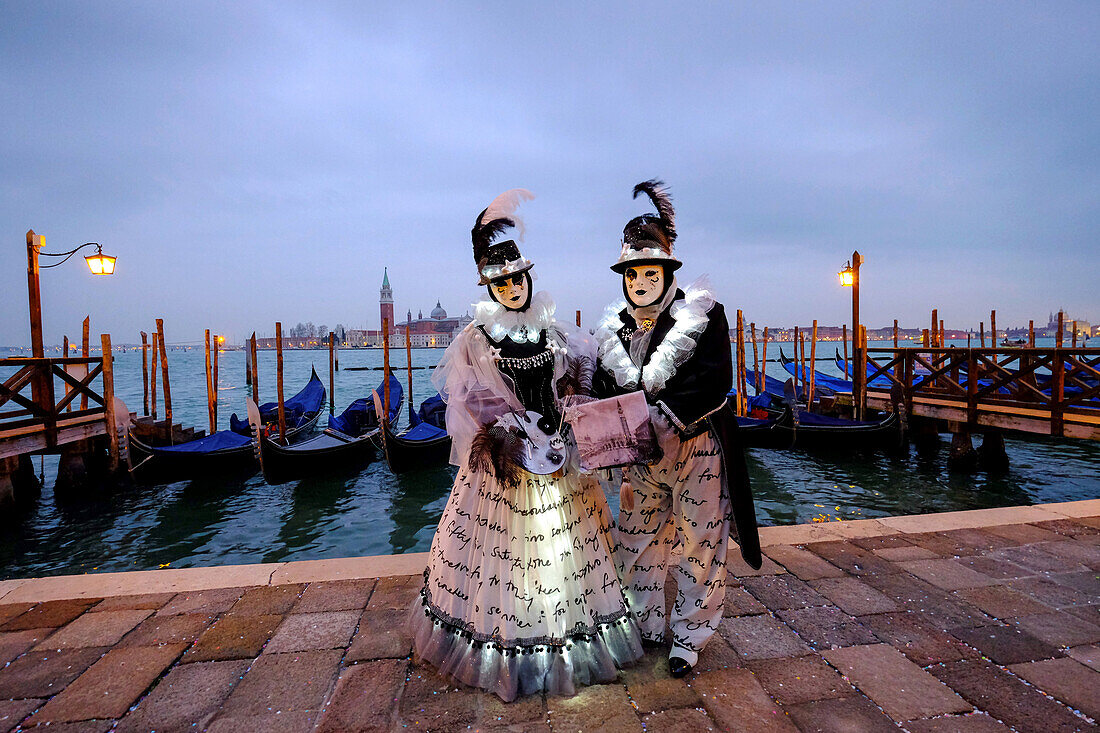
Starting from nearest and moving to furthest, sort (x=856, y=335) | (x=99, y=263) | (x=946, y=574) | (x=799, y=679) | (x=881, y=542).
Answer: (x=799, y=679), (x=946, y=574), (x=881, y=542), (x=99, y=263), (x=856, y=335)

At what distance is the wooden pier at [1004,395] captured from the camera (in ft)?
19.7

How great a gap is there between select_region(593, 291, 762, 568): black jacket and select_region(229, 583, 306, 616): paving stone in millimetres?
1667

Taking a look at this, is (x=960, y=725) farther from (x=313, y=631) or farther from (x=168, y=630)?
(x=168, y=630)

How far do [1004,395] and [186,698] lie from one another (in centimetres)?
998

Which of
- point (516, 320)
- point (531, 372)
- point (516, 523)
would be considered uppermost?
point (516, 320)

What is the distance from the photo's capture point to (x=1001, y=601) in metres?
2.16

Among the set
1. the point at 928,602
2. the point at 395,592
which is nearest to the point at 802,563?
the point at 928,602

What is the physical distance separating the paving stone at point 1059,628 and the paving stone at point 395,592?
2359mm

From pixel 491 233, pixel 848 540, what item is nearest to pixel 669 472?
pixel 491 233

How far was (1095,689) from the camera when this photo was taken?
1593 mm

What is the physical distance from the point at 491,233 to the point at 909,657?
81.9 inches

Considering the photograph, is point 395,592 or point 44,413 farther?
point 44,413

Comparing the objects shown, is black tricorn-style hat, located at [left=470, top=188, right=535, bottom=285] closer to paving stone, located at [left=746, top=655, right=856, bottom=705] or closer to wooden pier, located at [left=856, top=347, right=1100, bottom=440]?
paving stone, located at [left=746, top=655, right=856, bottom=705]

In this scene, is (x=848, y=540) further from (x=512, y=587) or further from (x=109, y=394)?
(x=109, y=394)
